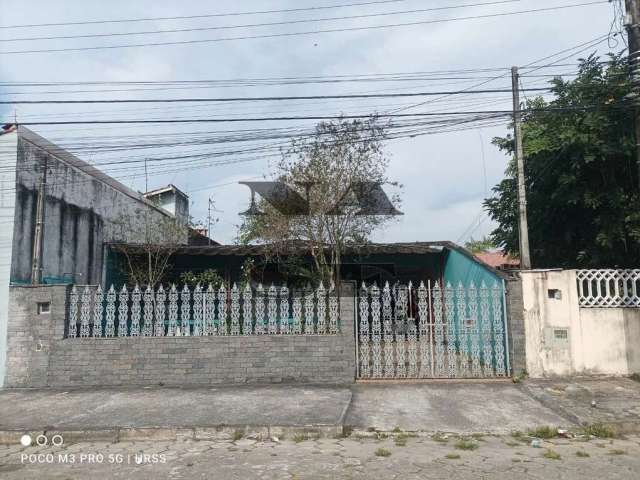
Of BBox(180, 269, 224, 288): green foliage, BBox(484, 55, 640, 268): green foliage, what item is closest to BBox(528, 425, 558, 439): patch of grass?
BBox(484, 55, 640, 268): green foliage

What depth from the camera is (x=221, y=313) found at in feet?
27.4

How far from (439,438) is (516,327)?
10.6ft

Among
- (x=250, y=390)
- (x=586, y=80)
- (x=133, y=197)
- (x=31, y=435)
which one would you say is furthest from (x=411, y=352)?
(x=133, y=197)

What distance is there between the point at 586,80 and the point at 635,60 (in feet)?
7.29

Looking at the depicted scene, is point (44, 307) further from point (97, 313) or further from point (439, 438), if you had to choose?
point (439, 438)

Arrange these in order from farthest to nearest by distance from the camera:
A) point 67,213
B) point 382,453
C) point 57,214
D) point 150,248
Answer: point 150,248 < point 67,213 < point 57,214 < point 382,453

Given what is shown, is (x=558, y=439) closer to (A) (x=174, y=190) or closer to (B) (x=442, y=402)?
(B) (x=442, y=402)

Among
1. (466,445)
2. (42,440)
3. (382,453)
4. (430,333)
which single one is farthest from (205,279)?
(466,445)

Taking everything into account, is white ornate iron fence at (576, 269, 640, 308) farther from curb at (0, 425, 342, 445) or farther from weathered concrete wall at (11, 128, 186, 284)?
weathered concrete wall at (11, 128, 186, 284)

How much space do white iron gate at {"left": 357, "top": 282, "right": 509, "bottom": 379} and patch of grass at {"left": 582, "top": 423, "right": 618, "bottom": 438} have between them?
238 cm

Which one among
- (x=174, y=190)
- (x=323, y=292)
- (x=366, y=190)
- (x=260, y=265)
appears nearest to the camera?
(x=323, y=292)

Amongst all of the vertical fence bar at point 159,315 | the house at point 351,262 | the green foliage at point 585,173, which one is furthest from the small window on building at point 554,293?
the vertical fence bar at point 159,315

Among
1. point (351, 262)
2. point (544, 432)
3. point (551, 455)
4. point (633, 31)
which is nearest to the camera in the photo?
point (551, 455)

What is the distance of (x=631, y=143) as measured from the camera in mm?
8938
